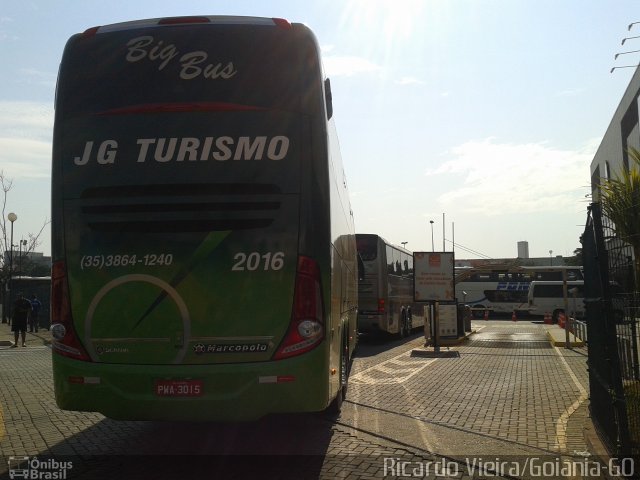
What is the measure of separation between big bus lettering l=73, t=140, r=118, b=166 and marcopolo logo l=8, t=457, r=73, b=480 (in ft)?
9.29

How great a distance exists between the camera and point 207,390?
5.70 meters

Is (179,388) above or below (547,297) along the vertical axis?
below

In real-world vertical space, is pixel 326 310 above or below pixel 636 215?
below

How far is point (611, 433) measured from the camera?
20.1ft

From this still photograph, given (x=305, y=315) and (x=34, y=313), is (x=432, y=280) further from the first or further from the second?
(x=34, y=313)

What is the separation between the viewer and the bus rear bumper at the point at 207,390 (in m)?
5.70

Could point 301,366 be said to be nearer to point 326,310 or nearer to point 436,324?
point 326,310

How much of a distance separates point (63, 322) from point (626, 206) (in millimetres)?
6346

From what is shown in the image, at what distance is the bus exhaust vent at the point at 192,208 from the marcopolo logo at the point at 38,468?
2230 mm

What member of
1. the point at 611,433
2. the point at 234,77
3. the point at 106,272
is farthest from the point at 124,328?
the point at 611,433

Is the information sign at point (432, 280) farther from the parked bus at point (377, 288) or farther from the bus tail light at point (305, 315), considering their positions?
the bus tail light at point (305, 315)

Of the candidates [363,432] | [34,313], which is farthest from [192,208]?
[34,313]

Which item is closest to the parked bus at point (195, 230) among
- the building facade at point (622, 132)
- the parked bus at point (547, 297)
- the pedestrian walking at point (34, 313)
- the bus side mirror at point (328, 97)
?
the bus side mirror at point (328, 97)

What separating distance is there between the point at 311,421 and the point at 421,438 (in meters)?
1.65
